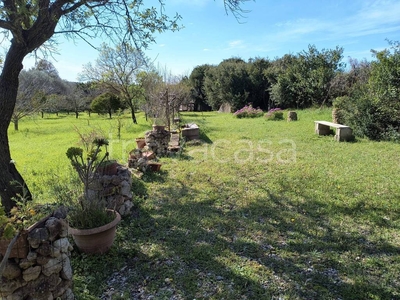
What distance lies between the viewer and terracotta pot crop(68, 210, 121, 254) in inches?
102

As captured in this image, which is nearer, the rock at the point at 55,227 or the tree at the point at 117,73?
the rock at the point at 55,227

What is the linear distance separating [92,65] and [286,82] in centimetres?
1349

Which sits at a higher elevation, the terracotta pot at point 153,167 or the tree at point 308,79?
the tree at point 308,79

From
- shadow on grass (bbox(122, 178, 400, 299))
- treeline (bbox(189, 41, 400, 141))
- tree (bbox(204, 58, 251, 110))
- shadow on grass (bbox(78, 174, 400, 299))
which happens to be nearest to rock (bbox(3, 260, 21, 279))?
shadow on grass (bbox(78, 174, 400, 299))

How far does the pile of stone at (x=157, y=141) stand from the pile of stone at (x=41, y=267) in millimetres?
4940

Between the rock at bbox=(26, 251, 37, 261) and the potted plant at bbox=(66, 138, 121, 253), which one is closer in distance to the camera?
the rock at bbox=(26, 251, 37, 261)

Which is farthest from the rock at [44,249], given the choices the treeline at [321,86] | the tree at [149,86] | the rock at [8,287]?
the tree at [149,86]

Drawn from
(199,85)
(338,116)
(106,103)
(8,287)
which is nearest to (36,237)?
(8,287)

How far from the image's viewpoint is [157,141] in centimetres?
689

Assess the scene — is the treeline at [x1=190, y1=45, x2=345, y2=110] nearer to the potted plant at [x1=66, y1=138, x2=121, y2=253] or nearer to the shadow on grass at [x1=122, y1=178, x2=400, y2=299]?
the shadow on grass at [x1=122, y1=178, x2=400, y2=299]

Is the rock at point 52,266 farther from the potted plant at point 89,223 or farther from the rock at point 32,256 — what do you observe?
the potted plant at point 89,223

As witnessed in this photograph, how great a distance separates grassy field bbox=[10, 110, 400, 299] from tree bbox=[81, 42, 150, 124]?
36.2ft

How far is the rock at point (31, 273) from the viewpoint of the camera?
1.71 metres

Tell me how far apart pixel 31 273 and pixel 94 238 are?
0.91 metres
